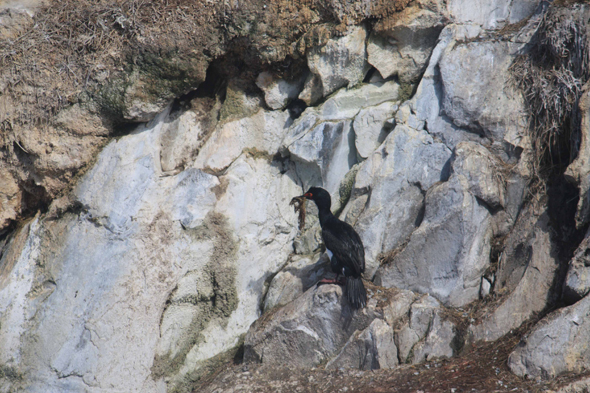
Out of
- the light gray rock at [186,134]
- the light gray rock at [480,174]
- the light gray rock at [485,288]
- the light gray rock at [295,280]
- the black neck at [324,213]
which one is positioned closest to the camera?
the light gray rock at [485,288]

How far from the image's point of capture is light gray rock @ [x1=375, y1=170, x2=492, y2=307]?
597cm

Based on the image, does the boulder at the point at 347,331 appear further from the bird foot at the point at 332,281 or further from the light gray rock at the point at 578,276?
the light gray rock at the point at 578,276

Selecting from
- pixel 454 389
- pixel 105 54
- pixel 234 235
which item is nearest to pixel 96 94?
pixel 105 54

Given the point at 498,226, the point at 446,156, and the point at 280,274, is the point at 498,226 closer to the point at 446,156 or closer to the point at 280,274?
the point at 446,156

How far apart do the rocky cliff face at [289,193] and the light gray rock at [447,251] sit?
25 mm

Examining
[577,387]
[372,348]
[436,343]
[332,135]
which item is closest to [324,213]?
[332,135]

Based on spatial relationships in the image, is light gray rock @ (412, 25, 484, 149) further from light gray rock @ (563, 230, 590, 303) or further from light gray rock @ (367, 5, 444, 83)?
light gray rock @ (563, 230, 590, 303)

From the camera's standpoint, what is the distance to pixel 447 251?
603 cm

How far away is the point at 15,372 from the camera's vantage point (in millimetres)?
6352

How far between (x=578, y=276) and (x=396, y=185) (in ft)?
7.84

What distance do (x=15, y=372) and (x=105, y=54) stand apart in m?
4.50

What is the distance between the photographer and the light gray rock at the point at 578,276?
5020 millimetres

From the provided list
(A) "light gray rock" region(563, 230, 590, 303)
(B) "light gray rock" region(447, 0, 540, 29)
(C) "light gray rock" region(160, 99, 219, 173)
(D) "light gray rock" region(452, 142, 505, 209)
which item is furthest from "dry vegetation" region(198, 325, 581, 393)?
(B) "light gray rock" region(447, 0, 540, 29)

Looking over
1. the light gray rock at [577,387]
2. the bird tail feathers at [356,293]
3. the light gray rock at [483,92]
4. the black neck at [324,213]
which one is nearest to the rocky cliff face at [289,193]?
the light gray rock at [483,92]
